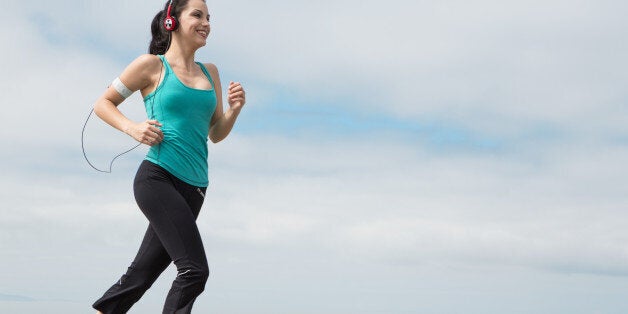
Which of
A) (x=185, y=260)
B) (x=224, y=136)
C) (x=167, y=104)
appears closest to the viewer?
(x=185, y=260)

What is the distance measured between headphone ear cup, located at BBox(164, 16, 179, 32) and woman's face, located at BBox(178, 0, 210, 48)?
40mm

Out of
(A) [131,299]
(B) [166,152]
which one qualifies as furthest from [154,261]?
(B) [166,152]

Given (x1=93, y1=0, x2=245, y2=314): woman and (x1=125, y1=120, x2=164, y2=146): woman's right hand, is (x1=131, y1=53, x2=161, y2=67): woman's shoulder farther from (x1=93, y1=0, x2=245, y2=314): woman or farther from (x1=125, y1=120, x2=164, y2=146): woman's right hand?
(x1=125, y1=120, x2=164, y2=146): woman's right hand

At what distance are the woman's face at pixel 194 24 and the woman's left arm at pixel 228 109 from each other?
0.35 m

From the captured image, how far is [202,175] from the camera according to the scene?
5824mm

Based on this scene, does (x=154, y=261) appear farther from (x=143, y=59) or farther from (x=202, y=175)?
(x=143, y=59)

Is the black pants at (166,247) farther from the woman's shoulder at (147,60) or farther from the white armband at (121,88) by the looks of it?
the woman's shoulder at (147,60)

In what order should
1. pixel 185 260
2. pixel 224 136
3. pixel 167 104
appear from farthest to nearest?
pixel 224 136 → pixel 167 104 → pixel 185 260

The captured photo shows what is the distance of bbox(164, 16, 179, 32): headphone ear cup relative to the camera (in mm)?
6004

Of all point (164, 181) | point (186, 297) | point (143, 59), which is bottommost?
point (186, 297)

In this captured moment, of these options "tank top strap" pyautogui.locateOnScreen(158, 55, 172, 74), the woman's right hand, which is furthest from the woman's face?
the woman's right hand

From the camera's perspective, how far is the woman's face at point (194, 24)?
5977 mm

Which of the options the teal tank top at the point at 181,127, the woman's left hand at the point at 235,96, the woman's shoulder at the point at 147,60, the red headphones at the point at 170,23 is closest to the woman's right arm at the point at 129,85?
the woman's shoulder at the point at 147,60

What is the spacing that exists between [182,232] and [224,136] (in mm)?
1224
